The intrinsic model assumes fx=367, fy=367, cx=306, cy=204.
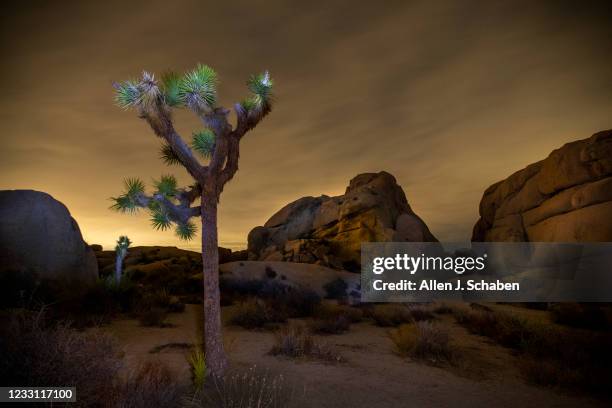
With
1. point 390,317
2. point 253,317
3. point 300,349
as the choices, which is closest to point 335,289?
point 390,317

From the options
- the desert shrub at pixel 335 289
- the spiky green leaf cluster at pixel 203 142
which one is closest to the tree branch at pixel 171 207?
the spiky green leaf cluster at pixel 203 142

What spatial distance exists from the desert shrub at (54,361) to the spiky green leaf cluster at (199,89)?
462 centimetres

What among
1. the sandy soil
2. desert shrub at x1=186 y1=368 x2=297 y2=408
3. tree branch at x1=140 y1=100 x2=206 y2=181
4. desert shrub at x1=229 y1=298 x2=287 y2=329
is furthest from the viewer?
desert shrub at x1=229 y1=298 x2=287 y2=329

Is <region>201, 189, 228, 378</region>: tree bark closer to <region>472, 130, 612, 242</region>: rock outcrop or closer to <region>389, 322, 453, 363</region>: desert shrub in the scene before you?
<region>389, 322, 453, 363</region>: desert shrub

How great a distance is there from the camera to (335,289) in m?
23.6

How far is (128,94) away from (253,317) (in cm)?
915

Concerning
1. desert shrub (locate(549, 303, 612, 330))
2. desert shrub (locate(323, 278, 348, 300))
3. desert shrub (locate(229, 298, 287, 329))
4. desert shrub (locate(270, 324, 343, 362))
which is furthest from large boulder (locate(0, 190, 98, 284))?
desert shrub (locate(549, 303, 612, 330))

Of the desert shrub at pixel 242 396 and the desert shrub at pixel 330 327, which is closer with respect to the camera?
the desert shrub at pixel 242 396

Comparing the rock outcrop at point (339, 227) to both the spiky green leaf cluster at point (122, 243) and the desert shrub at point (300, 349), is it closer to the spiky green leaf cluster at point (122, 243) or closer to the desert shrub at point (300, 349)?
the spiky green leaf cluster at point (122, 243)

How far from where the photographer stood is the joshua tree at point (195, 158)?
7266mm

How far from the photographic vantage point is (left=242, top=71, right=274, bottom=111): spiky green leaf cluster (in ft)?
26.2

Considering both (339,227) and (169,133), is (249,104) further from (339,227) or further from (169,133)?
(339,227)

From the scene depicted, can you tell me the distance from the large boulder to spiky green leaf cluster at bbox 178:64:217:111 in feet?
40.6

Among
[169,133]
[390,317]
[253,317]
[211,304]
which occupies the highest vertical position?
[169,133]
